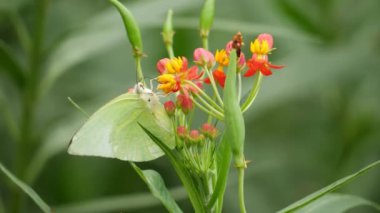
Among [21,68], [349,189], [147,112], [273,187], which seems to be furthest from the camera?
[273,187]

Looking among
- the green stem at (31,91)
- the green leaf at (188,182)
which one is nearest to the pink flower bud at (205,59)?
the green leaf at (188,182)

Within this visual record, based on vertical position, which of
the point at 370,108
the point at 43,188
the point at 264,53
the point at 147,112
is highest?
the point at 264,53

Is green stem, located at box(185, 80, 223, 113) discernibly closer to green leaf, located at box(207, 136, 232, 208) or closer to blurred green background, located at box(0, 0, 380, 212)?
green leaf, located at box(207, 136, 232, 208)

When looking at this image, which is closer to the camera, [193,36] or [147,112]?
[147,112]

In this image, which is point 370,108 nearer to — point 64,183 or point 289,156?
point 289,156

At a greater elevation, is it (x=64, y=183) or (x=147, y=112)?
(x=147, y=112)

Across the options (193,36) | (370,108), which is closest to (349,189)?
(370,108)

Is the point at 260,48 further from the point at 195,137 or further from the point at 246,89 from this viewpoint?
the point at 246,89
